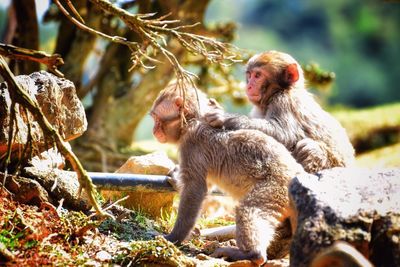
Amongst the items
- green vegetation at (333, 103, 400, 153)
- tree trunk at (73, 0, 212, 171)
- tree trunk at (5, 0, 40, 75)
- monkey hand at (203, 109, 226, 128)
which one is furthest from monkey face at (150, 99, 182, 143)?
green vegetation at (333, 103, 400, 153)

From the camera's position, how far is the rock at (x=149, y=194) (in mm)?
6137

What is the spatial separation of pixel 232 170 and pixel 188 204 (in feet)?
1.51

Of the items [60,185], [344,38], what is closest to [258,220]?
[60,185]

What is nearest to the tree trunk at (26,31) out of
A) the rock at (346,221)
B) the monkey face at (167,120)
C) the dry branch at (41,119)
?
the monkey face at (167,120)

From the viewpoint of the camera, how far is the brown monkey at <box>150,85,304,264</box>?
15.8ft

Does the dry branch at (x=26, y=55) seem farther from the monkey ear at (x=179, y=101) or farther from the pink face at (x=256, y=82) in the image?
the pink face at (x=256, y=82)

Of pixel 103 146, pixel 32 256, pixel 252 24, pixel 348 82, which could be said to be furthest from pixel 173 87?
pixel 252 24

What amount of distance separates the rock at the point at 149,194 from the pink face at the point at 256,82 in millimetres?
1104

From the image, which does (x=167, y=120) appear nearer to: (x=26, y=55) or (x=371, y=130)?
(x=26, y=55)

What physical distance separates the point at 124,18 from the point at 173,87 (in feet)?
3.06

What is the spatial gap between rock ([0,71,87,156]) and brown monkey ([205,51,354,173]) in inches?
45.7

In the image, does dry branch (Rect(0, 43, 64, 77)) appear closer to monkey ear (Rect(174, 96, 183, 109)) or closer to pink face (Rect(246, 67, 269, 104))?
monkey ear (Rect(174, 96, 183, 109))

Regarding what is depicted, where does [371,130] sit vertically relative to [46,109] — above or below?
below

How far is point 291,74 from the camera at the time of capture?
261 inches
